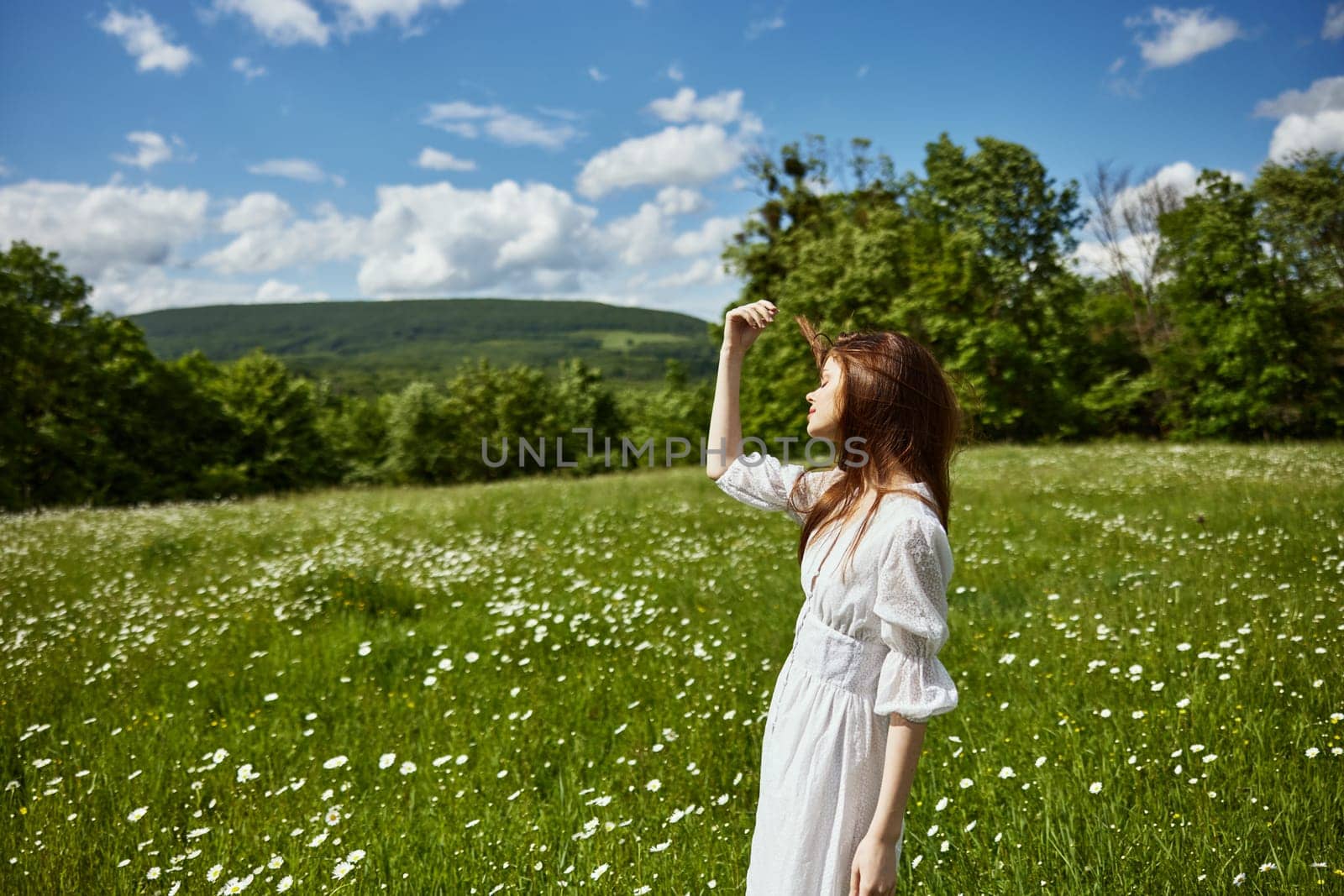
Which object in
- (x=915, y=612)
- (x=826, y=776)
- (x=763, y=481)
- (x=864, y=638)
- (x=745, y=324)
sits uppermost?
(x=745, y=324)

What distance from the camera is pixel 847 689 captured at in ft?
6.00

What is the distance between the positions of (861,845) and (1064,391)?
35933 millimetres

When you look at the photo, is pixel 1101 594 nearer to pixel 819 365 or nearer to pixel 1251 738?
pixel 1251 738

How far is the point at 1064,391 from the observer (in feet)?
108

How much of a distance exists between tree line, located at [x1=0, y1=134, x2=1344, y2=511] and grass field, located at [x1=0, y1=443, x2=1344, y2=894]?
2448 cm

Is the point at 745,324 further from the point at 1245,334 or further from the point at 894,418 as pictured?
the point at 1245,334

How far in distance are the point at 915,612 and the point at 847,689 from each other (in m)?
0.34

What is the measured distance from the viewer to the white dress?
163 centimetres

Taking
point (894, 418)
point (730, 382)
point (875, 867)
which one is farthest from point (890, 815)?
point (730, 382)

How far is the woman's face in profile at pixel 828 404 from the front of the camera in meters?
1.89

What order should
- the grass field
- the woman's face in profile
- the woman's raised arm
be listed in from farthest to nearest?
1. the grass field
2. the woman's raised arm
3. the woman's face in profile

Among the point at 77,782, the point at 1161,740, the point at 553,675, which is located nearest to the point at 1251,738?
the point at 1161,740

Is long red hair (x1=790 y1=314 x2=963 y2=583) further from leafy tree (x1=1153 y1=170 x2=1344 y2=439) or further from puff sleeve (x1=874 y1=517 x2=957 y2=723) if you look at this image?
leafy tree (x1=1153 y1=170 x2=1344 y2=439)

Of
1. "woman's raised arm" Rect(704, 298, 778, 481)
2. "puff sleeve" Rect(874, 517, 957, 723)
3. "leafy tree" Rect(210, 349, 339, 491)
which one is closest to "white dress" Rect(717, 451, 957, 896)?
"puff sleeve" Rect(874, 517, 957, 723)
